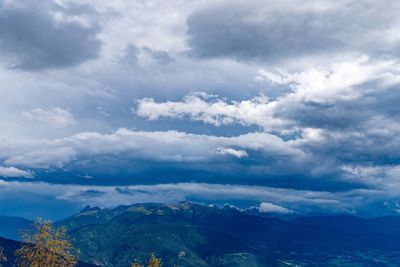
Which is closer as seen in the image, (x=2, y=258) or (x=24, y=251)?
(x=2, y=258)

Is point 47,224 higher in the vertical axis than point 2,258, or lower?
higher

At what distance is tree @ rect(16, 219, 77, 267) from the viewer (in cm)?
8981

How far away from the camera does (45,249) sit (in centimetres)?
9175

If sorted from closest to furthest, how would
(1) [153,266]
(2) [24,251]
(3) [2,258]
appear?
(3) [2,258] < (2) [24,251] < (1) [153,266]

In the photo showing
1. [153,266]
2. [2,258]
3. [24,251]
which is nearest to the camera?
[2,258]

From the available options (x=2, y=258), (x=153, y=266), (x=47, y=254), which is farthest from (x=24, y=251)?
(x=153, y=266)

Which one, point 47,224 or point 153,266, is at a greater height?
point 47,224

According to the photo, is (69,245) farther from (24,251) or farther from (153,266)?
(153,266)

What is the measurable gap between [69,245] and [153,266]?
22.3 meters

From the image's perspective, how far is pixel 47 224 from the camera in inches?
3757

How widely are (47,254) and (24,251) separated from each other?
15.0 feet

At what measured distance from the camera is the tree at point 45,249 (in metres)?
89.8

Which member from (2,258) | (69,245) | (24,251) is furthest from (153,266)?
(2,258)

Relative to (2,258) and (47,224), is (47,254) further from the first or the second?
(2,258)
